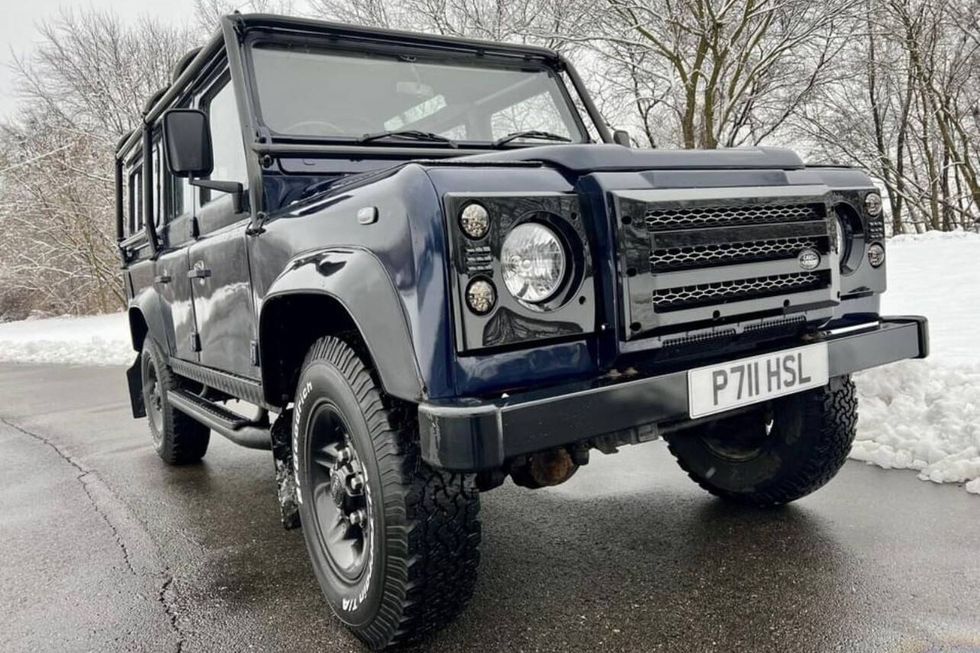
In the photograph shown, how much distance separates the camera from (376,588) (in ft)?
6.91

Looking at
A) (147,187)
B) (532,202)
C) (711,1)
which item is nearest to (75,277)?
(711,1)

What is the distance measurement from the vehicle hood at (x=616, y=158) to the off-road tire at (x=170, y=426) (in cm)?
315

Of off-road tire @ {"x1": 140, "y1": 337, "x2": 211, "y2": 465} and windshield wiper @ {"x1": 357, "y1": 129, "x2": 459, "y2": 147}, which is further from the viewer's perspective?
off-road tire @ {"x1": 140, "y1": 337, "x2": 211, "y2": 465}

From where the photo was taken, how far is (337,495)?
7.77 ft

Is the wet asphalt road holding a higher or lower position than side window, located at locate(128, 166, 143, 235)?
lower

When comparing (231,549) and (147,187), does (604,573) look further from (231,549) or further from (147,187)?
(147,187)

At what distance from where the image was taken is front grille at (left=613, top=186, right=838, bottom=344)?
1.96 m

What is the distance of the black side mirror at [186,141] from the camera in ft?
8.90

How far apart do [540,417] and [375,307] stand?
541 millimetres

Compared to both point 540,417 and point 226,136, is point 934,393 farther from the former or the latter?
point 226,136

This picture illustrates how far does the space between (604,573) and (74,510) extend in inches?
117

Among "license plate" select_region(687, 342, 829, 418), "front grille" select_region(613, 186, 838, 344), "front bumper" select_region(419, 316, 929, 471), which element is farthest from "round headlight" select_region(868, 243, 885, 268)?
"front bumper" select_region(419, 316, 929, 471)

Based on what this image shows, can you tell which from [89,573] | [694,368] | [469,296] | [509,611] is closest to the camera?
[469,296]

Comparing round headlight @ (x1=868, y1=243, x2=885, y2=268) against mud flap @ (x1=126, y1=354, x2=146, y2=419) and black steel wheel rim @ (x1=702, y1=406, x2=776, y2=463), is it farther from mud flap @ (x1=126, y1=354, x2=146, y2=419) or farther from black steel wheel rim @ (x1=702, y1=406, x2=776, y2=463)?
mud flap @ (x1=126, y1=354, x2=146, y2=419)
